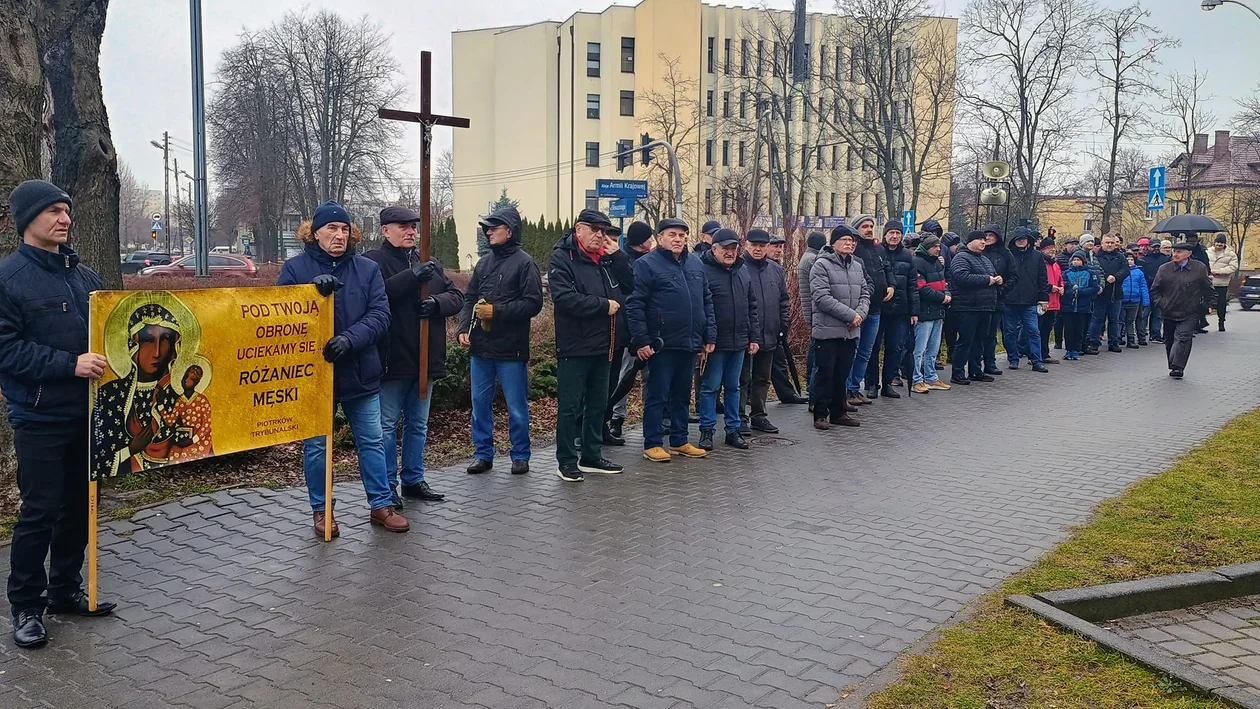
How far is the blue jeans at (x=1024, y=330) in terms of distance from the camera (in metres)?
15.5

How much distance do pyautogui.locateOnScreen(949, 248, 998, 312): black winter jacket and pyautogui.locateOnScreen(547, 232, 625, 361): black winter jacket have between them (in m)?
7.36

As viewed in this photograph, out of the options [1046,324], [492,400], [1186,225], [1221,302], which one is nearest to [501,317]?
[492,400]

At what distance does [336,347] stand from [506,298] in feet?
6.61

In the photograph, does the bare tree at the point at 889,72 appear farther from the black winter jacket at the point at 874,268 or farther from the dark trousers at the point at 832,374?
the dark trousers at the point at 832,374

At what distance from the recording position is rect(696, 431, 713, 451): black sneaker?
9.40 m

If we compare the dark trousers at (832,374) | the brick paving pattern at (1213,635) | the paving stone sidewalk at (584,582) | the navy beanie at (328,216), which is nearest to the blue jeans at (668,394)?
the paving stone sidewalk at (584,582)

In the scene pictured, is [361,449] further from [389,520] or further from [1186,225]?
[1186,225]

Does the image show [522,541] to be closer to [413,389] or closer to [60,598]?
[413,389]

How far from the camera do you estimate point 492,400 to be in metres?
8.12

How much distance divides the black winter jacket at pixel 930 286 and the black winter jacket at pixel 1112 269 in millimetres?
6374

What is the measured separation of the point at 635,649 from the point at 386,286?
3.35 m

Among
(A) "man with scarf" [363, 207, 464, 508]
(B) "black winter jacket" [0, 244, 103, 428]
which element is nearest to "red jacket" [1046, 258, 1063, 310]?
(A) "man with scarf" [363, 207, 464, 508]

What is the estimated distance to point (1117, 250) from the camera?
1811 centimetres

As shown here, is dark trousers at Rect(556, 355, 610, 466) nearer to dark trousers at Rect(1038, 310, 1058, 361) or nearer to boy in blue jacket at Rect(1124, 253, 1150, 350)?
dark trousers at Rect(1038, 310, 1058, 361)
